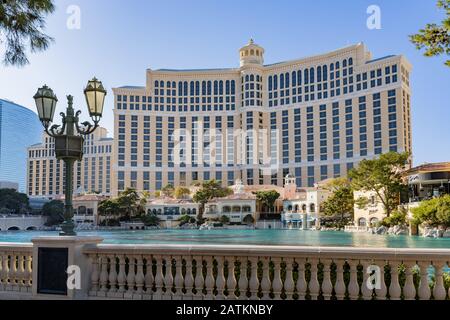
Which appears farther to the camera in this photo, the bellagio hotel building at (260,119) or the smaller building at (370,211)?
the bellagio hotel building at (260,119)

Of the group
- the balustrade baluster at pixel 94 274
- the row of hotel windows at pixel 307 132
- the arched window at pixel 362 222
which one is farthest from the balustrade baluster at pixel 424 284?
the row of hotel windows at pixel 307 132

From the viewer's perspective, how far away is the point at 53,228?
84.6 m

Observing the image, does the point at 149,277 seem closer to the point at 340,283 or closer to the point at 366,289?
the point at 340,283

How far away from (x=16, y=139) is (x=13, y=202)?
38.2 meters

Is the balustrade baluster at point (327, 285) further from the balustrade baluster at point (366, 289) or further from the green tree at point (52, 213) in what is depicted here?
the green tree at point (52, 213)

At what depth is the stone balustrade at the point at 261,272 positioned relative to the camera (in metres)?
5.29

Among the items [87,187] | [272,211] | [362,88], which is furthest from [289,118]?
[87,187]

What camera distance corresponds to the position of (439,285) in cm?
522

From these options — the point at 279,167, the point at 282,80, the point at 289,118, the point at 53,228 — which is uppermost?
the point at 282,80

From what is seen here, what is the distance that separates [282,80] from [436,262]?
99281 millimetres

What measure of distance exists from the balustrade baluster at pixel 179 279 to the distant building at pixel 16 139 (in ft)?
356

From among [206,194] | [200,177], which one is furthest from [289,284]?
[200,177]

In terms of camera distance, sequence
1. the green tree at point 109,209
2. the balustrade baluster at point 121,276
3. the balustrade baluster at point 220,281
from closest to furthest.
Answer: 1. the balustrade baluster at point 220,281
2. the balustrade baluster at point 121,276
3. the green tree at point 109,209
